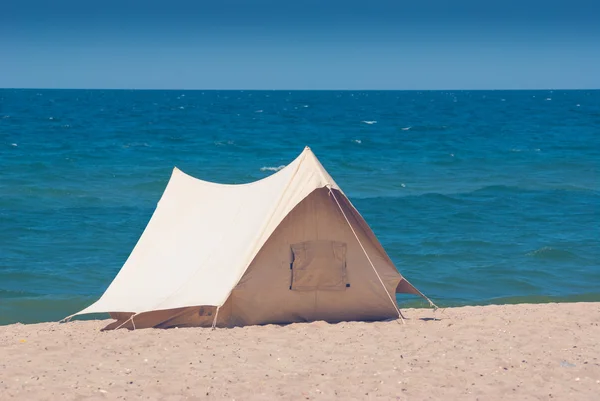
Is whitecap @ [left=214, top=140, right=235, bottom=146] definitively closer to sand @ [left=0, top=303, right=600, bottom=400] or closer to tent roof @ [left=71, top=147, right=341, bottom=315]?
tent roof @ [left=71, top=147, right=341, bottom=315]

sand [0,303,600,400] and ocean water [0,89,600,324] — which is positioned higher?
ocean water [0,89,600,324]

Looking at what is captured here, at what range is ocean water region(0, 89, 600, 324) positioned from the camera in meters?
13.0

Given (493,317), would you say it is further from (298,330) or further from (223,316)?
(223,316)

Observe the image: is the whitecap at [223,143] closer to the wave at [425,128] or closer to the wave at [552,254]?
the wave at [425,128]

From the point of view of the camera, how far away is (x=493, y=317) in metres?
9.38

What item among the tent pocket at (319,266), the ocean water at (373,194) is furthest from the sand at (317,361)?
the ocean water at (373,194)

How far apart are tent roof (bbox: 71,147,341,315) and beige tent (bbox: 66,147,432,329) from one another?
0.02 meters

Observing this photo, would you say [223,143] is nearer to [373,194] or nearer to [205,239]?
[373,194]

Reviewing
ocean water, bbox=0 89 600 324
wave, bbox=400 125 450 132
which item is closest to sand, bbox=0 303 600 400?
ocean water, bbox=0 89 600 324

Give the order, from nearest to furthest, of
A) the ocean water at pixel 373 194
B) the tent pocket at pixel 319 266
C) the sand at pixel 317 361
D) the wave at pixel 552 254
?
the sand at pixel 317 361
the tent pocket at pixel 319 266
the ocean water at pixel 373 194
the wave at pixel 552 254

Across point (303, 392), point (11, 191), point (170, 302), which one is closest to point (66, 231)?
point (11, 191)

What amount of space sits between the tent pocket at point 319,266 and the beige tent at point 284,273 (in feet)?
0.04

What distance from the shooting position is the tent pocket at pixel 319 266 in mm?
8875

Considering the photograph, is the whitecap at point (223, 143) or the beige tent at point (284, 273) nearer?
the beige tent at point (284, 273)
